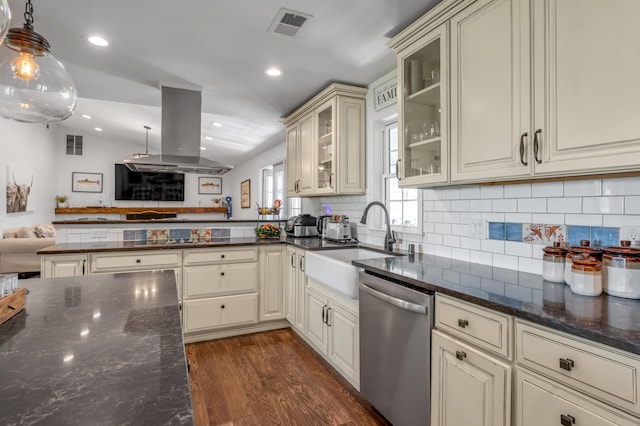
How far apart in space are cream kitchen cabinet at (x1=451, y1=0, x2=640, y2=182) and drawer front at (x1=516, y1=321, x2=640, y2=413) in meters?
0.65

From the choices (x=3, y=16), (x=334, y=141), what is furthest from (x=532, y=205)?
(x=3, y=16)

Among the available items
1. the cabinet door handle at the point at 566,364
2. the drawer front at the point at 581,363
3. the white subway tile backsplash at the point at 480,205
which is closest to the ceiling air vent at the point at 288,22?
the white subway tile backsplash at the point at 480,205

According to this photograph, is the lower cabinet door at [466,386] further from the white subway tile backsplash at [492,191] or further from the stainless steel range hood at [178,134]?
the stainless steel range hood at [178,134]

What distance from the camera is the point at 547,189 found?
1690 mm

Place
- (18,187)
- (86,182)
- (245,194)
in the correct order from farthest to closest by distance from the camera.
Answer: (245,194), (86,182), (18,187)

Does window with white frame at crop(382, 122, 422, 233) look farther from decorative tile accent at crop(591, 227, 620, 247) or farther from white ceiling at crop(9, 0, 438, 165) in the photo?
decorative tile accent at crop(591, 227, 620, 247)

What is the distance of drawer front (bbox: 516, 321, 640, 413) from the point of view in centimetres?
89

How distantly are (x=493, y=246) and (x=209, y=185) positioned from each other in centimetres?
910

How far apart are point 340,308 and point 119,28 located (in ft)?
7.96

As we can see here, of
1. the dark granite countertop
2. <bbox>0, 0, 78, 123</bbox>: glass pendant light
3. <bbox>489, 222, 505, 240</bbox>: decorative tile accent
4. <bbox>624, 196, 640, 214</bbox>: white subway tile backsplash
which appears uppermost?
<bbox>0, 0, 78, 123</bbox>: glass pendant light

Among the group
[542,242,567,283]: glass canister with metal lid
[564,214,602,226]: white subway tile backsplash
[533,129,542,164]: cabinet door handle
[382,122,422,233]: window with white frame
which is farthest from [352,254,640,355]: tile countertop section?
[382,122,422,233]: window with white frame

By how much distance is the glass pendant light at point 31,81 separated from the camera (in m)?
1.23

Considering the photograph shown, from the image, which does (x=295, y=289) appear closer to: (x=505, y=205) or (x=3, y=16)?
(x=505, y=205)

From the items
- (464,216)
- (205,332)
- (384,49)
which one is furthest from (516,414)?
(205,332)
